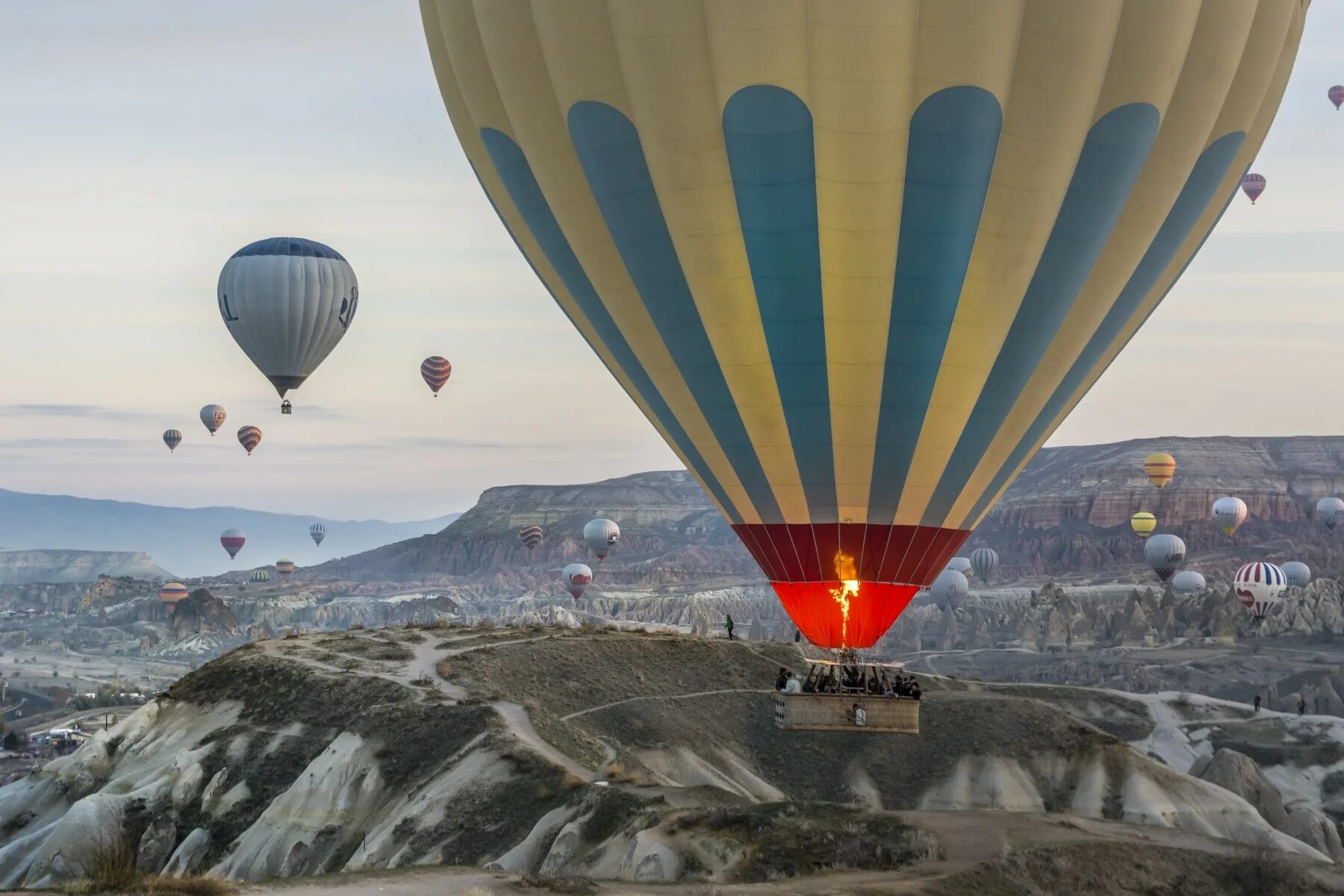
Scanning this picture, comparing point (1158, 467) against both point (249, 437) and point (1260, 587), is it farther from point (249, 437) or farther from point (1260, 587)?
point (249, 437)

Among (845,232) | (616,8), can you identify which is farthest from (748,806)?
(616,8)

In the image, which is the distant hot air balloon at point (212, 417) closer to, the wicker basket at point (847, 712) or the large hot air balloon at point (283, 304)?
the large hot air balloon at point (283, 304)

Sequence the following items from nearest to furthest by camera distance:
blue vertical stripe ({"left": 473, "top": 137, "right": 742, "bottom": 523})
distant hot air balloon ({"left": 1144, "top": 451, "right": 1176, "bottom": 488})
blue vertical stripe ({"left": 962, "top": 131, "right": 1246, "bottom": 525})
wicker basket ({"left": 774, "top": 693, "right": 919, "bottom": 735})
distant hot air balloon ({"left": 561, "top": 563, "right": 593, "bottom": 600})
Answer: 1. blue vertical stripe ({"left": 962, "top": 131, "right": 1246, "bottom": 525})
2. blue vertical stripe ({"left": 473, "top": 137, "right": 742, "bottom": 523})
3. wicker basket ({"left": 774, "top": 693, "right": 919, "bottom": 735})
4. distant hot air balloon ({"left": 1144, "top": 451, "right": 1176, "bottom": 488})
5. distant hot air balloon ({"left": 561, "top": 563, "right": 593, "bottom": 600})

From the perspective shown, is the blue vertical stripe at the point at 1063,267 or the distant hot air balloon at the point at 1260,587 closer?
the blue vertical stripe at the point at 1063,267

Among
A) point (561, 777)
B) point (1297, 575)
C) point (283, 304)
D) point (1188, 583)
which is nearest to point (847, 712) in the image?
point (561, 777)

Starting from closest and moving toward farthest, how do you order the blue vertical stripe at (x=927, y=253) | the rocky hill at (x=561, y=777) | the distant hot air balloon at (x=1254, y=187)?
the rocky hill at (x=561, y=777)
the blue vertical stripe at (x=927, y=253)
the distant hot air balloon at (x=1254, y=187)

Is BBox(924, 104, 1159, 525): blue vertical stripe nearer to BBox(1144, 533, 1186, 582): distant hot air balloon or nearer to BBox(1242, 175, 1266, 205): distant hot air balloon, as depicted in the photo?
BBox(1242, 175, 1266, 205): distant hot air balloon

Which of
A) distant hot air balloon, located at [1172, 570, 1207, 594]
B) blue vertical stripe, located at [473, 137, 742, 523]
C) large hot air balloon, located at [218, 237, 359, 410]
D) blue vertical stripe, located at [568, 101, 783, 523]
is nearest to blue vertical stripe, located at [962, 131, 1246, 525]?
blue vertical stripe, located at [568, 101, 783, 523]

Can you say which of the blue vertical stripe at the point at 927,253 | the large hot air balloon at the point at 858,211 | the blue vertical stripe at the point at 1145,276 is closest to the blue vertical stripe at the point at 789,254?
the large hot air balloon at the point at 858,211
